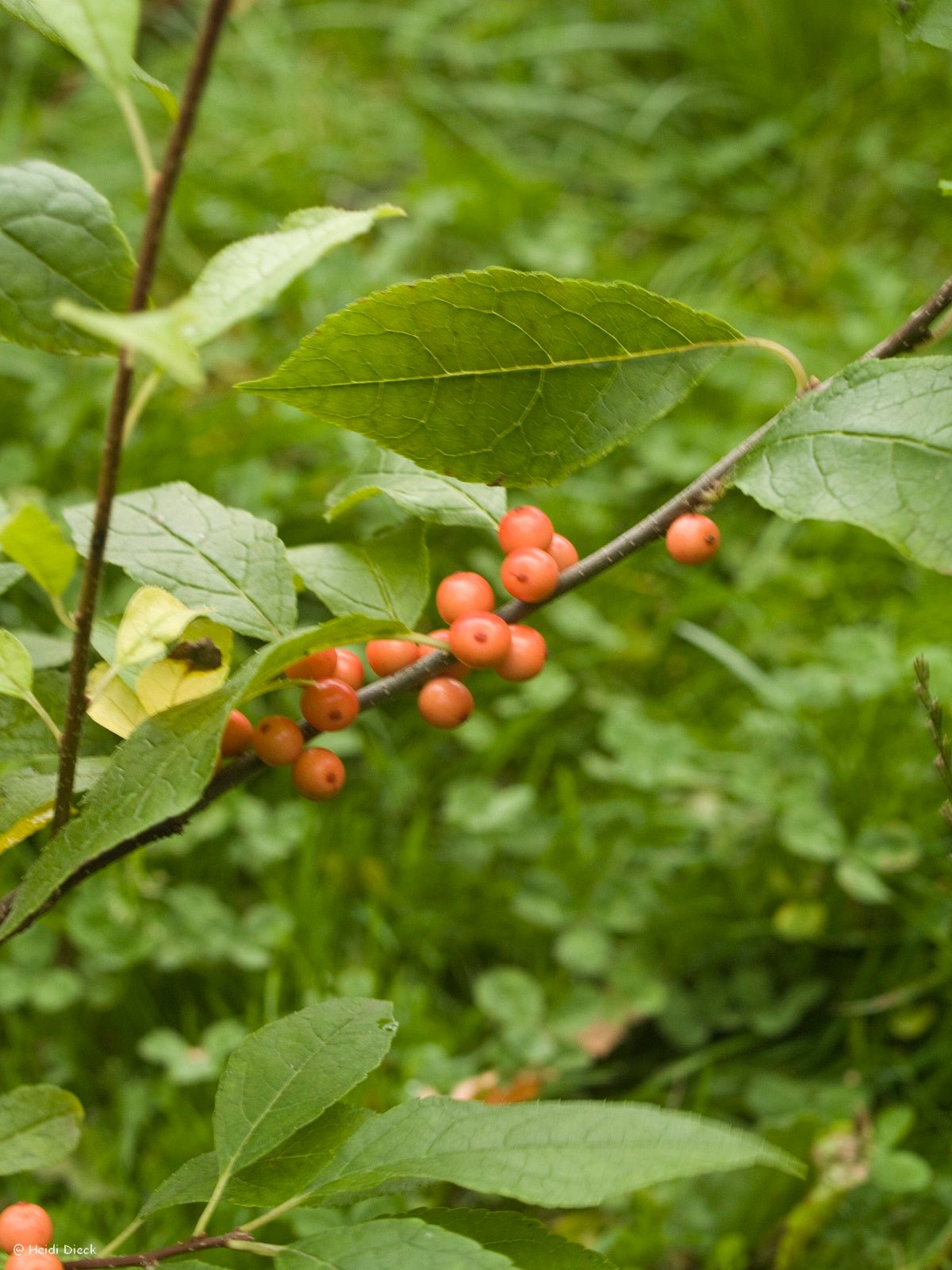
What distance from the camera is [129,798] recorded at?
58cm

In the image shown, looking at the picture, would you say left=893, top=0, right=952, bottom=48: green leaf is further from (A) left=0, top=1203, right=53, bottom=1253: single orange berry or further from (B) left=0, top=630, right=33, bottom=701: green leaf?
(A) left=0, top=1203, right=53, bottom=1253: single orange berry

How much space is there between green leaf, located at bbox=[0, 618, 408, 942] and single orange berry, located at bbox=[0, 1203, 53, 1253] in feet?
0.69

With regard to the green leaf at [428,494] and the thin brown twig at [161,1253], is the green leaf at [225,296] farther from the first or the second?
the thin brown twig at [161,1253]

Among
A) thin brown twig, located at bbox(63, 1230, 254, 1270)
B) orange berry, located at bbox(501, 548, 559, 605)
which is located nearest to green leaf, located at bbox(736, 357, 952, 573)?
orange berry, located at bbox(501, 548, 559, 605)

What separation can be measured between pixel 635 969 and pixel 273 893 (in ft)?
1.59

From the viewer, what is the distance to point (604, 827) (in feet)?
5.86

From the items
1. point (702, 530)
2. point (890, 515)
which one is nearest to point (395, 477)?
point (702, 530)

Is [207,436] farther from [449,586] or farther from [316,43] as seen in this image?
[316,43]

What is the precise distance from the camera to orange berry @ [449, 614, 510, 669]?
0.67m

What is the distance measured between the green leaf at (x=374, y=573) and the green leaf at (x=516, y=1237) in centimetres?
33

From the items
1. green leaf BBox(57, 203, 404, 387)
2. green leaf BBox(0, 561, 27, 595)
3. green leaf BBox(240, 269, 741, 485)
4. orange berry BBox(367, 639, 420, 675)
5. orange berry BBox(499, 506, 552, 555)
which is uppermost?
green leaf BBox(57, 203, 404, 387)

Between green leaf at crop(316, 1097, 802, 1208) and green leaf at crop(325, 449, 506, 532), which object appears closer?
green leaf at crop(316, 1097, 802, 1208)

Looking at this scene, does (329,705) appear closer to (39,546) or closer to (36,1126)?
(39,546)

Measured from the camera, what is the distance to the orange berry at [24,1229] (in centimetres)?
69
